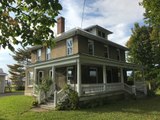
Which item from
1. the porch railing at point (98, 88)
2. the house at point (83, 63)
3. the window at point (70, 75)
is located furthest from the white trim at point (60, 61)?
the window at point (70, 75)

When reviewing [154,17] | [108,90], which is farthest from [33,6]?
[108,90]

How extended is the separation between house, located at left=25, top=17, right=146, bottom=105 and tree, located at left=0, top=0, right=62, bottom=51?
9.67 m

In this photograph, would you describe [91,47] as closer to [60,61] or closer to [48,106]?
[60,61]

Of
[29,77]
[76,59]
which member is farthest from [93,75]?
[29,77]

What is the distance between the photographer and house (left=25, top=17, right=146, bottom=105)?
16.2 m

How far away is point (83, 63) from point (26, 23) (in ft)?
38.1

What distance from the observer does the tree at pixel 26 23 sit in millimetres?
4871

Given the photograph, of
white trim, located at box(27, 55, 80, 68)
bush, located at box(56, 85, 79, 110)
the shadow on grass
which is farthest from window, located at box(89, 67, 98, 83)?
bush, located at box(56, 85, 79, 110)

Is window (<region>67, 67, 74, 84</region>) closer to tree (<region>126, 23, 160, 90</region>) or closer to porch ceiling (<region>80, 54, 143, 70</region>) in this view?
porch ceiling (<region>80, 54, 143, 70</region>)

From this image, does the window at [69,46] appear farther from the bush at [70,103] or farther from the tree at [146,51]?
the tree at [146,51]

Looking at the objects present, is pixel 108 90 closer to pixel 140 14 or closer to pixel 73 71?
pixel 73 71

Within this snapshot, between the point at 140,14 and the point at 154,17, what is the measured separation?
425 centimetres

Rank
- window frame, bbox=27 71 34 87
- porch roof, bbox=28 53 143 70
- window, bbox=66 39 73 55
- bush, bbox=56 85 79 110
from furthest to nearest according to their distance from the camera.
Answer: window frame, bbox=27 71 34 87 → window, bbox=66 39 73 55 → porch roof, bbox=28 53 143 70 → bush, bbox=56 85 79 110

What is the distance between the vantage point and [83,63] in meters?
16.4
